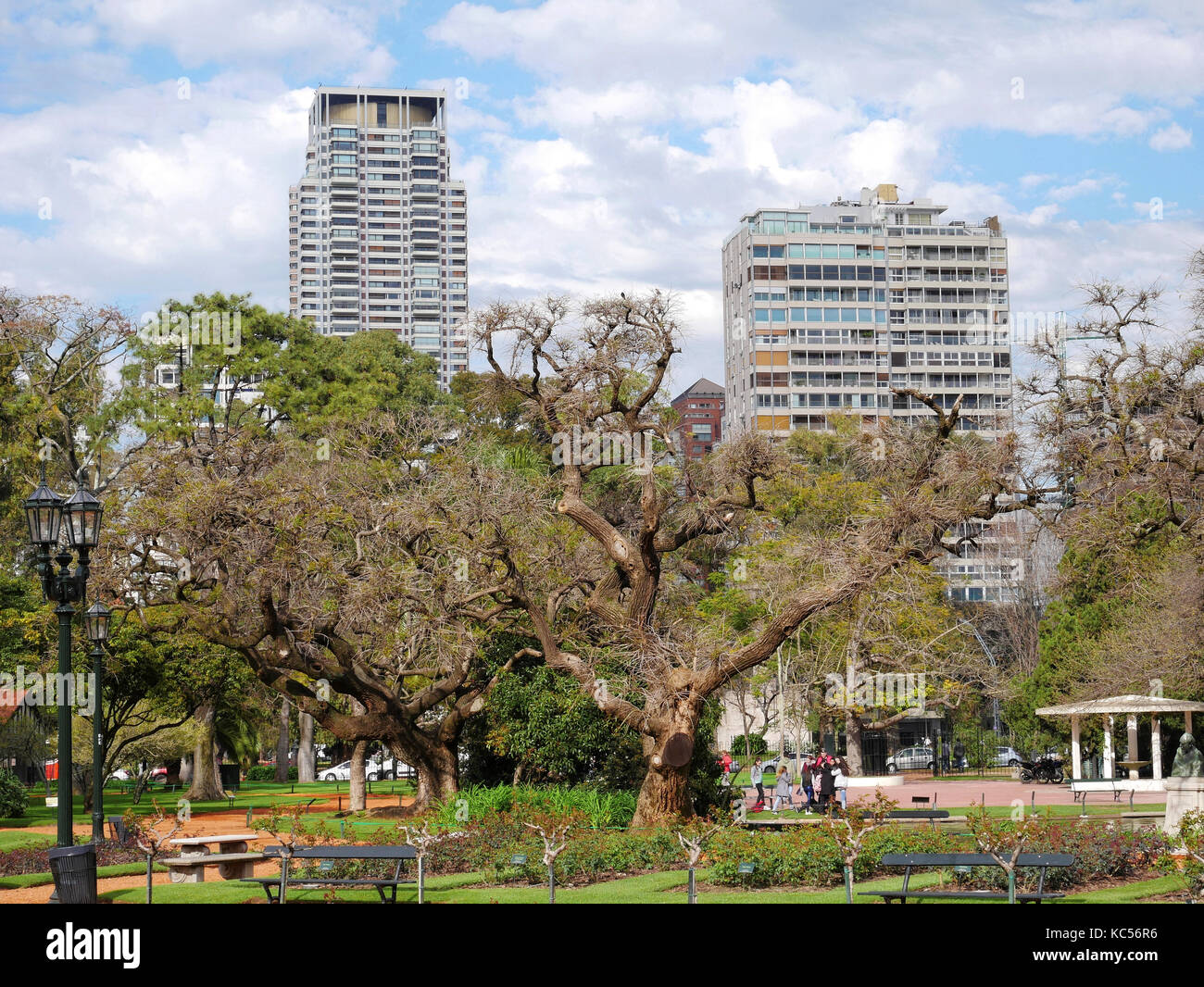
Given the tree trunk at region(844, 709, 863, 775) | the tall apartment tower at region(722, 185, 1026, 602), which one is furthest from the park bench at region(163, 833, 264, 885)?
the tall apartment tower at region(722, 185, 1026, 602)

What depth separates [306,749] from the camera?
52438 millimetres

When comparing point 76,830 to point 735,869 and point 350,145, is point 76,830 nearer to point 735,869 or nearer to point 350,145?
point 735,869

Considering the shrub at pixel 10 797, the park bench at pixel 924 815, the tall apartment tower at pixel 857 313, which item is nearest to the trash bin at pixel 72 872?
the park bench at pixel 924 815

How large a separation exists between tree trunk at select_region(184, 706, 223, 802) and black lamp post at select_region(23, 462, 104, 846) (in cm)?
2505

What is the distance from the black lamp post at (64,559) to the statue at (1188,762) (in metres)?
14.4

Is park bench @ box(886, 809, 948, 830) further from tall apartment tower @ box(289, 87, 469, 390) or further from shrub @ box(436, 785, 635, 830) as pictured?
tall apartment tower @ box(289, 87, 469, 390)

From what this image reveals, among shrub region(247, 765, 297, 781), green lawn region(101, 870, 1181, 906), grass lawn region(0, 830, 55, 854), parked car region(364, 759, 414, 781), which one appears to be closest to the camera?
green lawn region(101, 870, 1181, 906)

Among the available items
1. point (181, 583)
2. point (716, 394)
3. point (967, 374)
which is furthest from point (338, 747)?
point (716, 394)

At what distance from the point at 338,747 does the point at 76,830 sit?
4298cm

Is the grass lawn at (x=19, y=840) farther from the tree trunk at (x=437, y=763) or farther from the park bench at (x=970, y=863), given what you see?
the park bench at (x=970, y=863)

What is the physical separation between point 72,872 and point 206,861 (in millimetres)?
5366

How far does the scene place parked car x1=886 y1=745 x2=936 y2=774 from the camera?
54706 mm

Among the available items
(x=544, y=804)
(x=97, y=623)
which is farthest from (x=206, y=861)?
(x=97, y=623)
